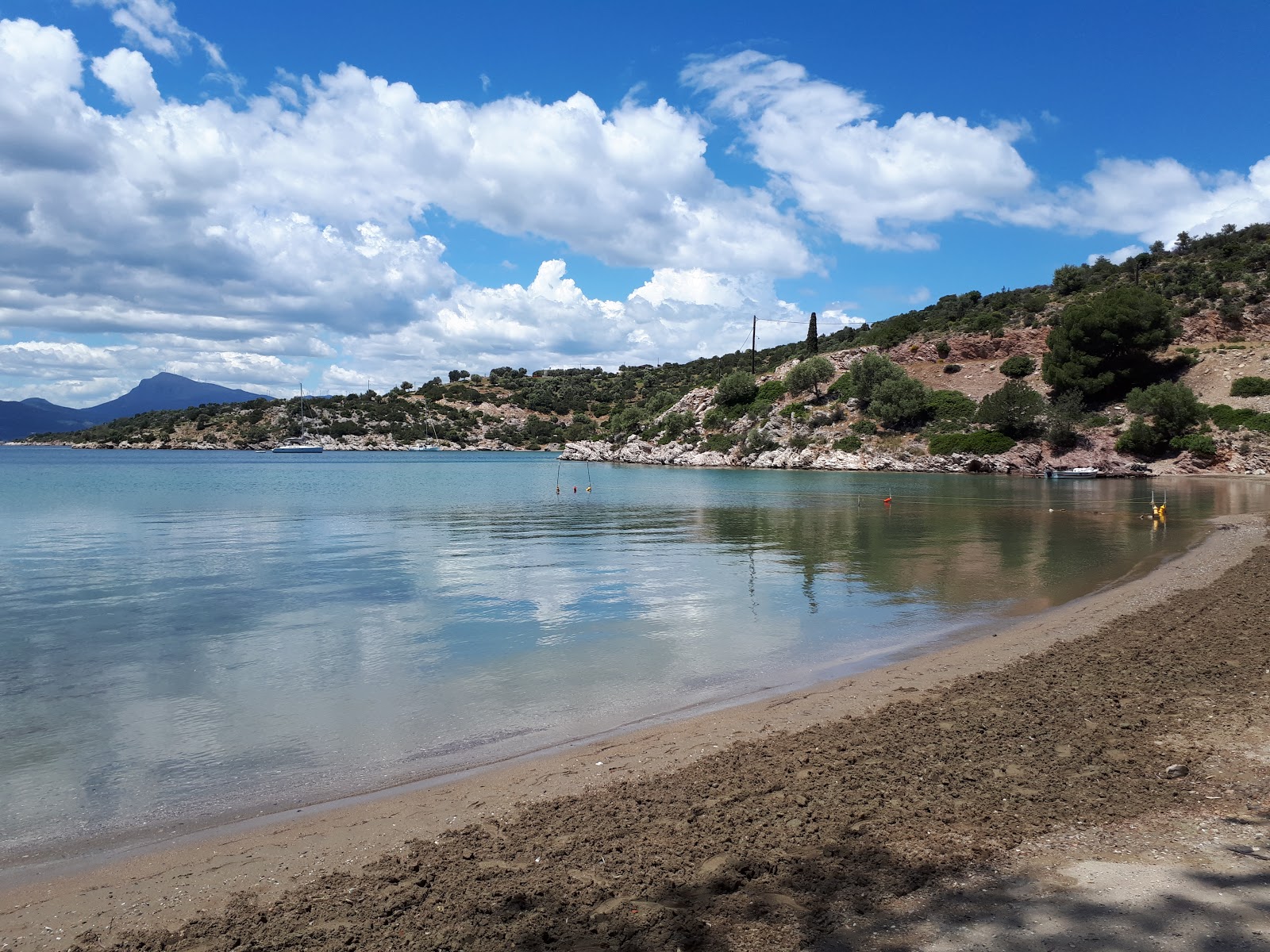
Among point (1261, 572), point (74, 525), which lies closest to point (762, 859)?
point (1261, 572)

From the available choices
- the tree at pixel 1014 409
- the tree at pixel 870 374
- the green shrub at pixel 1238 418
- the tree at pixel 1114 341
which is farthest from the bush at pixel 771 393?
the green shrub at pixel 1238 418

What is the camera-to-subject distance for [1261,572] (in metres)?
15.7

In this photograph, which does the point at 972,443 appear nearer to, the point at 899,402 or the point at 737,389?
the point at 899,402

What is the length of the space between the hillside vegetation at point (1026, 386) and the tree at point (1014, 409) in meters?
0.14

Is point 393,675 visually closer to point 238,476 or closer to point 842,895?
point 842,895

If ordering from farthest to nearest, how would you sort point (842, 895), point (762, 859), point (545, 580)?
1. point (545, 580)
2. point (762, 859)
3. point (842, 895)

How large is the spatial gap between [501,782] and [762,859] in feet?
8.94

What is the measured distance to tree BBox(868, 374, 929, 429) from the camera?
7262 centimetres

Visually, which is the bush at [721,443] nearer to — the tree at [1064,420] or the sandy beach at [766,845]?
the tree at [1064,420]

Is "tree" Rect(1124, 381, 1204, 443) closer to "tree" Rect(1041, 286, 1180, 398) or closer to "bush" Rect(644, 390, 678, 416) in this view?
"tree" Rect(1041, 286, 1180, 398)

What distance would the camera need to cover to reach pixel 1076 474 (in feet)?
188

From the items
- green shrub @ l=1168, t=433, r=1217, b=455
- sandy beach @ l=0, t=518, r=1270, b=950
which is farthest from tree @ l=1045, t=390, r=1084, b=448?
sandy beach @ l=0, t=518, r=1270, b=950

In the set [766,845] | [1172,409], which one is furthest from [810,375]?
[766,845]

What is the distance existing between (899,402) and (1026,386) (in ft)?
34.5
